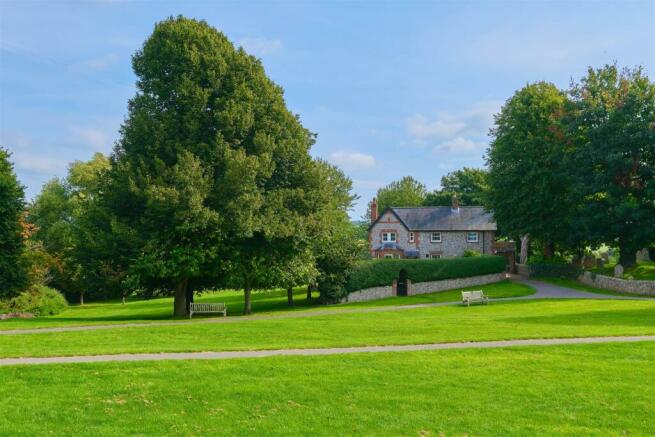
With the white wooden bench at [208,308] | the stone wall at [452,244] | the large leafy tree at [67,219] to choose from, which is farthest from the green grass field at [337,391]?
the stone wall at [452,244]

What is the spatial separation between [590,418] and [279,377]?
655 cm

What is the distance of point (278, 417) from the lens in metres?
10.4

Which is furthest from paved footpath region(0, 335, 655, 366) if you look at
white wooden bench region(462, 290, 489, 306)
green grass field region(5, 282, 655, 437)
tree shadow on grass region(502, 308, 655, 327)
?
white wooden bench region(462, 290, 489, 306)

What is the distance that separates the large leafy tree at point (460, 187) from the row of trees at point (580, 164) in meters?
34.2

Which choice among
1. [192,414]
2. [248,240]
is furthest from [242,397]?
[248,240]

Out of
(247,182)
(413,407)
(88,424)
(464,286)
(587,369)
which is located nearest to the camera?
(88,424)

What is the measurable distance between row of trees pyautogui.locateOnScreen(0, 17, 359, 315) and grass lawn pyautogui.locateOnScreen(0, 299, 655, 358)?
6090 mm

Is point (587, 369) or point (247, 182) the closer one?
point (587, 369)

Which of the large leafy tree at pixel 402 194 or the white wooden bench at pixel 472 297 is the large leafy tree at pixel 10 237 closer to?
the white wooden bench at pixel 472 297

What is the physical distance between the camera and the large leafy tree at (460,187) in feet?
302

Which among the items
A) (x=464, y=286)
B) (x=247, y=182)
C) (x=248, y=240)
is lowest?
(x=464, y=286)

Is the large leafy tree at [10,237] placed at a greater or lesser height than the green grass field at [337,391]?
greater

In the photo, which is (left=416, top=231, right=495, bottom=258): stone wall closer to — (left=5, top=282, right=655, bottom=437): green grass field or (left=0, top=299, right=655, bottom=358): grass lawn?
(left=0, top=299, right=655, bottom=358): grass lawn

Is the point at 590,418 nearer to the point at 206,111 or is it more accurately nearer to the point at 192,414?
the point at 192,414
